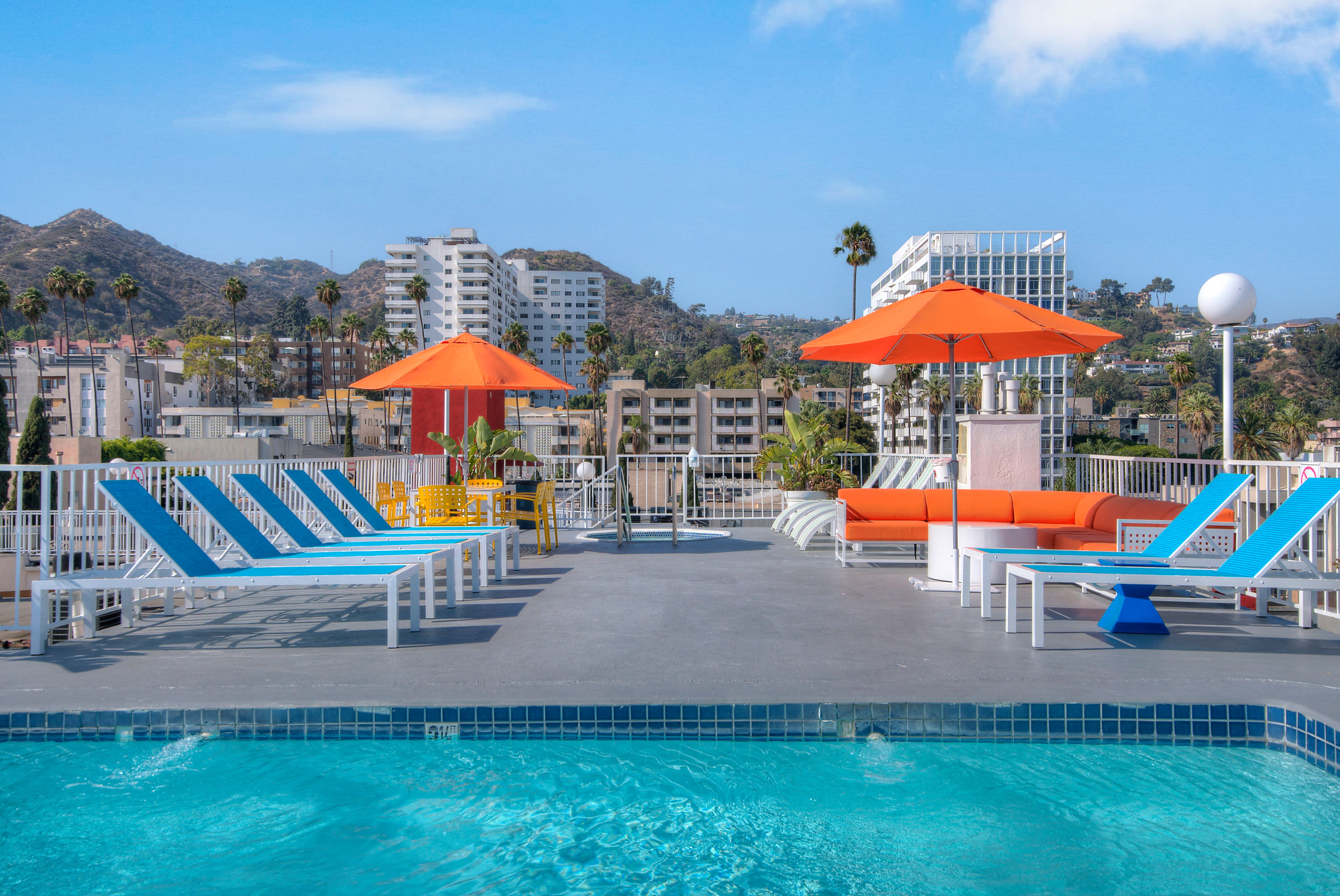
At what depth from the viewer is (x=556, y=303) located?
440 feet

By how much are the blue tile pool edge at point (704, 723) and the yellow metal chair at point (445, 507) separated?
4.55 m

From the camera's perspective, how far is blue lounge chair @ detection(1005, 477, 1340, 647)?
4.75m

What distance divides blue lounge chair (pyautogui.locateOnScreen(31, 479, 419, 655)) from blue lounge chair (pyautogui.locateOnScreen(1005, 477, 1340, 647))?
12.0 ft

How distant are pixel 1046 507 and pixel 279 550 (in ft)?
22.2

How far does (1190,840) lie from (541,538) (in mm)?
8256

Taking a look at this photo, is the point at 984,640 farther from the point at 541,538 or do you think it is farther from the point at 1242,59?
the point at 1242,59

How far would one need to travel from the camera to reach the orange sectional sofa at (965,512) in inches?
304

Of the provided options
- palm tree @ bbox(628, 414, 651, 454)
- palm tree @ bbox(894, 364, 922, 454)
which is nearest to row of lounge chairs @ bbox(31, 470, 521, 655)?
palm tree @ bbox(894, 364, 922, 454)

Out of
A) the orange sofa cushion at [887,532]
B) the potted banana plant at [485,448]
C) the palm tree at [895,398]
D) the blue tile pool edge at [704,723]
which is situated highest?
the palm tree at [895,398]

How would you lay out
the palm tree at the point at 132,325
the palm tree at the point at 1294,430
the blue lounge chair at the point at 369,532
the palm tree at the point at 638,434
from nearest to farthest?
1. the blue lounge chair at the point at 369,532
2. the palm tree at the point at 1294,430
3. the palm tree at the point at 132,325
4. the palm tree at the point at 638,434

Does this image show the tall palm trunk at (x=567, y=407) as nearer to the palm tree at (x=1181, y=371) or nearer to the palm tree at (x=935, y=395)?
the palm tree at (x=935, y=395)

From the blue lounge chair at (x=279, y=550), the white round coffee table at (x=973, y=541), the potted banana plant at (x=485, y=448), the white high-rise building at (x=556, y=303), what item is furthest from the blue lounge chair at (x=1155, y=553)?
the white high-rise building at (x=556, y=303)

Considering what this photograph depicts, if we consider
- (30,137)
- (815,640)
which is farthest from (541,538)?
(30,137)

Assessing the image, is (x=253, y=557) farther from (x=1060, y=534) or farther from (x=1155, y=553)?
(x=1060, y=534)
